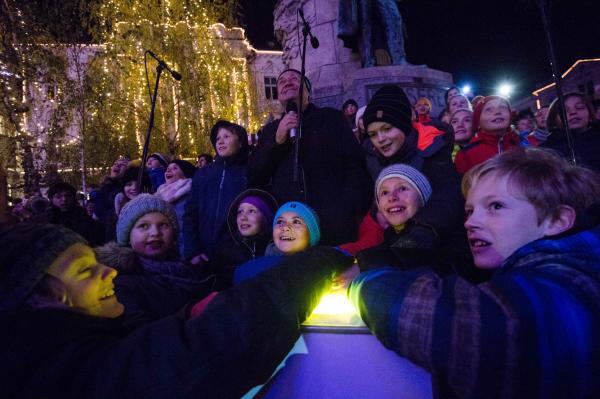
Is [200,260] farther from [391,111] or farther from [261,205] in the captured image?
[391,111]

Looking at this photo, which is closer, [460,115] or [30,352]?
[30,352]

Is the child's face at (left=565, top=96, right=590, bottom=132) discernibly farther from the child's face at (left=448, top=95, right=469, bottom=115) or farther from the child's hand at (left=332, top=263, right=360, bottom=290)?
the child's hand at (left=332, top=263, right=360, bottom=290)

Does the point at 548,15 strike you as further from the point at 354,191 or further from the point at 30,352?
the point at 30,352

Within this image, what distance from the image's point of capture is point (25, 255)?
97 centimetres

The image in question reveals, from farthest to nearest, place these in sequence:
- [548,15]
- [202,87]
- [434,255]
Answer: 1. [202,87]
2. [548,15]
3. [434,255]

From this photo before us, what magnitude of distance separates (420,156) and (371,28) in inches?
300

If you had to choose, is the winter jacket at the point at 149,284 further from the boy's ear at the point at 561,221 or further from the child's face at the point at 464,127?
the child's face at the point at 464,127

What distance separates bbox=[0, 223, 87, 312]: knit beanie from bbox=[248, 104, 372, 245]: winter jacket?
2.24 metres

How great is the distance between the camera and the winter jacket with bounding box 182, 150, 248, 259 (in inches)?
150

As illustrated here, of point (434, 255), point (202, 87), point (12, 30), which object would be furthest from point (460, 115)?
point (202, 87)

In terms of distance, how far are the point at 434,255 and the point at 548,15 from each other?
2466 mm

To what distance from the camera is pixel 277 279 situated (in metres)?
1.11

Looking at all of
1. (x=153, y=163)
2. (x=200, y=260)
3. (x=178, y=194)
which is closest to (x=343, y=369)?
(x=200, y=260)

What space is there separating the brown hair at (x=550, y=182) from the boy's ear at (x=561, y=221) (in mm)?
11
